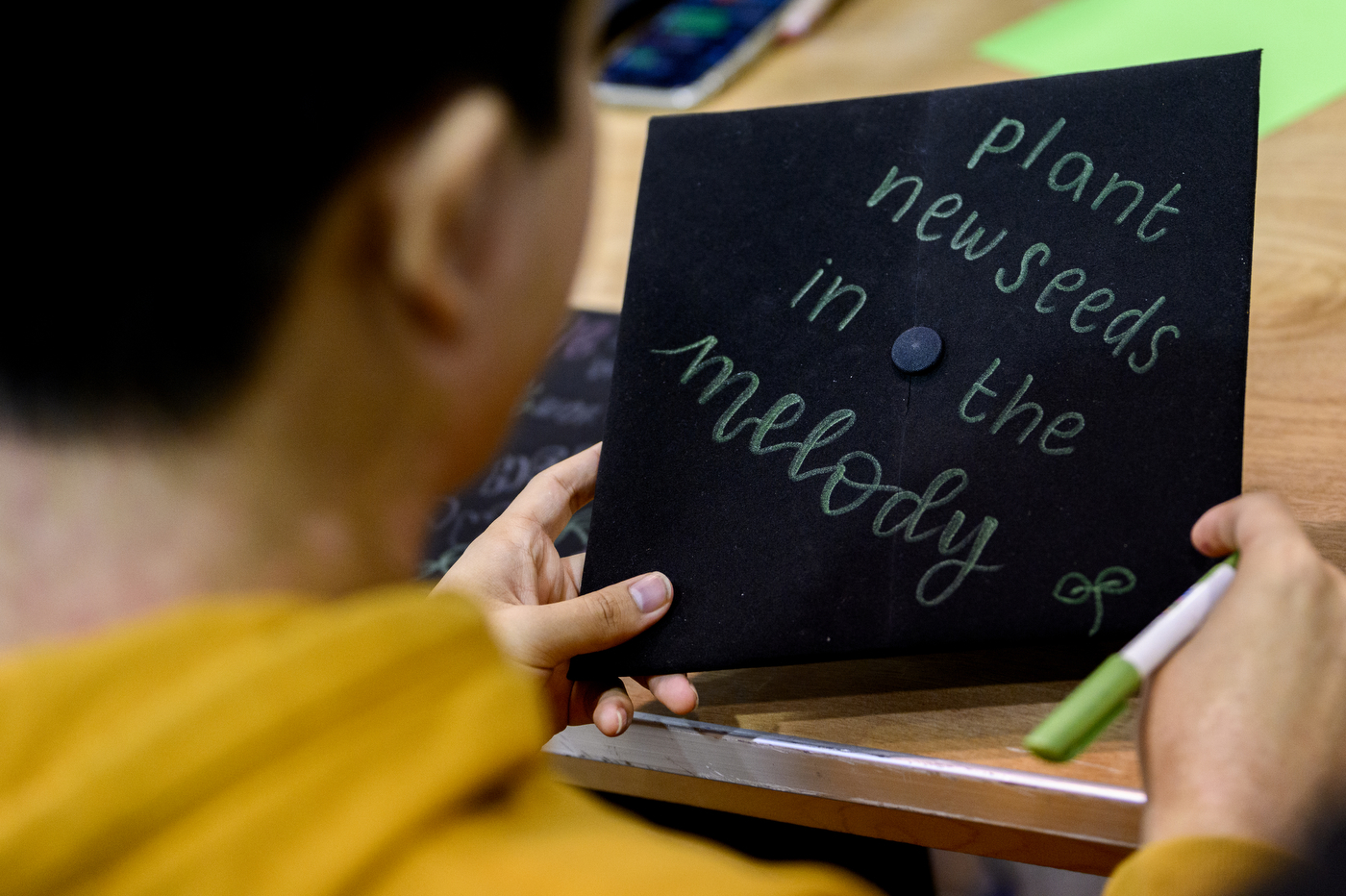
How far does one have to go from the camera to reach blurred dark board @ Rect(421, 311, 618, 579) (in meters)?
0.83

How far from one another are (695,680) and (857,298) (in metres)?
0.26

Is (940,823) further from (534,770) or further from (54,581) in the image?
(54,581)

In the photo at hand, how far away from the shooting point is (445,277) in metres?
0.36

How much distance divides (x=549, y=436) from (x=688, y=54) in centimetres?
62

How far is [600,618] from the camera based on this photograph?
1.91 feet

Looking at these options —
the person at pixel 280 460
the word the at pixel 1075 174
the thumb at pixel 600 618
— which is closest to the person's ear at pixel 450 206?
the person at pixel 280 460

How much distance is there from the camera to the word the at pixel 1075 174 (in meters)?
0.57

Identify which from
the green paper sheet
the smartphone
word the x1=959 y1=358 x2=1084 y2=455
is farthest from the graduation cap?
the smartphone

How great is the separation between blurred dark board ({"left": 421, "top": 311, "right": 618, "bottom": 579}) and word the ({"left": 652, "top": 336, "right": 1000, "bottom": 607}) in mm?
220

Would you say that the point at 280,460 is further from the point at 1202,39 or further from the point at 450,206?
the point at 1202,39

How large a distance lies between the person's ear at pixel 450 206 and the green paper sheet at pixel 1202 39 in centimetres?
81

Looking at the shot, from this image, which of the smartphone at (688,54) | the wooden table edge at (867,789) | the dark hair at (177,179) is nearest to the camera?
the dark hair at (177,179)

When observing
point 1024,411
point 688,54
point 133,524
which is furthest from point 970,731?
point 688,54

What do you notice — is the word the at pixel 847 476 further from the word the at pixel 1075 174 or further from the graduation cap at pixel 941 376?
the word the at pixel 1075 174
